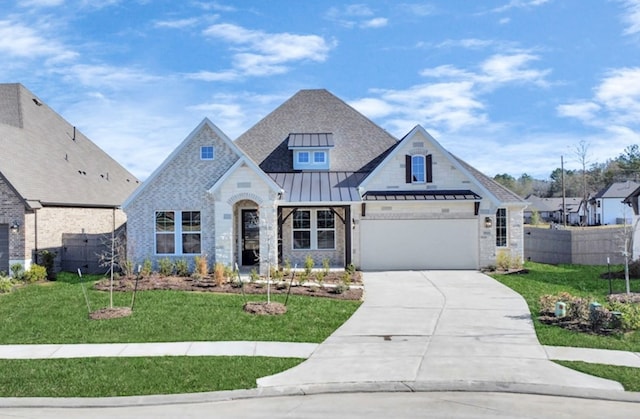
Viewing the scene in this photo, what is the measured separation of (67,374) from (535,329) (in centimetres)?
937

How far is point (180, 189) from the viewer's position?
21.2 metres

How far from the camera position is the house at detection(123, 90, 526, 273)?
20.9m

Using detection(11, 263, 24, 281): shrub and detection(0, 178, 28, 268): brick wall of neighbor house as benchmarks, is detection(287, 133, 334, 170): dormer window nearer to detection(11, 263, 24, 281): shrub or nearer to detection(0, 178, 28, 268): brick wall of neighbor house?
detection(0, 178, 28, 268): brick wall of neighbor house

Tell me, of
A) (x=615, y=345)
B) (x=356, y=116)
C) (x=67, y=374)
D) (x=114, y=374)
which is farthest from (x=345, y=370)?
(x=356, y=116)

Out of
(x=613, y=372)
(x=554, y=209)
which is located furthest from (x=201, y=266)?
(x=554, y=209)

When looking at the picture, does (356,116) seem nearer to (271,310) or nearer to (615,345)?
(271,310)

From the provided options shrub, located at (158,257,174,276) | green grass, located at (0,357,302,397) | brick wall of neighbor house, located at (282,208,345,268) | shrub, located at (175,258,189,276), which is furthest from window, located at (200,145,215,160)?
green grass, located at (0,357,302,397)

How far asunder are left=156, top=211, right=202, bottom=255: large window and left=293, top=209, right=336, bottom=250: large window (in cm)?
433

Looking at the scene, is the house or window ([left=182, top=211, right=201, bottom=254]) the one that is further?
window ([left=182, top=211, right=201, bottom=254])

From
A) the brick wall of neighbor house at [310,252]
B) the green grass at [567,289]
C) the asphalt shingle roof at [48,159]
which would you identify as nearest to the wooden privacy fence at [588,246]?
the green grass at [567,289]

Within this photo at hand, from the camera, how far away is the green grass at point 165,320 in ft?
37.4

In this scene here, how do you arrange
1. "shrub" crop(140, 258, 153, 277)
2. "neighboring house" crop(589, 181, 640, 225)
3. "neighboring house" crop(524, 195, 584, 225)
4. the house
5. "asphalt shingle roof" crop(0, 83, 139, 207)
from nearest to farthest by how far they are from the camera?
"shrub" crop(140, 258, 153, 277)
the house
"asphalt shingle roof" crop(0, 83, 139, 207)
"neighboring house" crop(589, 181, 640, 225)
"neighboring house" crop(524, 195, 584, 225)

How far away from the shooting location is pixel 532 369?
29.6 ft

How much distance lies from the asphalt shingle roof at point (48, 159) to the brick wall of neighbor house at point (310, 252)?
30.8ft
